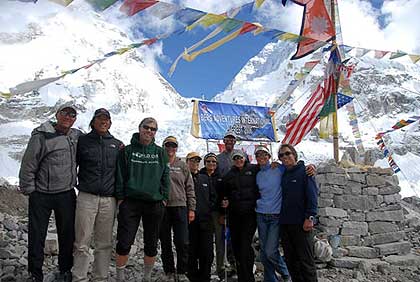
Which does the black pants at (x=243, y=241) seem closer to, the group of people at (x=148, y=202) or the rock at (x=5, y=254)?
the group of people at (x=148, y=202)

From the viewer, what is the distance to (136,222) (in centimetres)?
421

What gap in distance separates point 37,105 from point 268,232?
187 metres

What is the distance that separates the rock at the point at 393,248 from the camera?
6.92 meters

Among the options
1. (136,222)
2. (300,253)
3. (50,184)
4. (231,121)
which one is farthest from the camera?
(231,121)

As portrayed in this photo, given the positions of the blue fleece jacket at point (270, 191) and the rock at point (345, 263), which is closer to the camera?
the blue fleece jacket at point (270, 191)

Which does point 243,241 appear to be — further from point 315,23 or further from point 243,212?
point 315,23

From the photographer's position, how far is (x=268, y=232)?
4.71 meters

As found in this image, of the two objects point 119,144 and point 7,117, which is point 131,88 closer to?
point 7,117

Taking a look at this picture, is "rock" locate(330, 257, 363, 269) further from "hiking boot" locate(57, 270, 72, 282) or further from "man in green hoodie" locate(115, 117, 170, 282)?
"hiking boot" locate(57, 270, 72, 282)

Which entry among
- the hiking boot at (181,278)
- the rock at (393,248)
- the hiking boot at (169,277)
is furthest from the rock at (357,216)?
the hiking boot at (169,277)

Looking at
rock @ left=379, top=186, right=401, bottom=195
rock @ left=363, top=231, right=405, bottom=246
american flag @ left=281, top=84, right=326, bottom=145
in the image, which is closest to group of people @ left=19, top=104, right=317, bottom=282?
rock @ left=363, top=231, right=405, bottom=246

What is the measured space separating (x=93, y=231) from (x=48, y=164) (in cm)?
79

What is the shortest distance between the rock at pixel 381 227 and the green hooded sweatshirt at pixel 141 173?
4.40 meters

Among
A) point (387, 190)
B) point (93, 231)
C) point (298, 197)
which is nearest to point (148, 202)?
point (93, 231)
